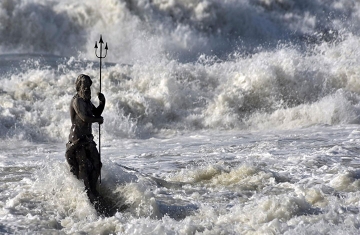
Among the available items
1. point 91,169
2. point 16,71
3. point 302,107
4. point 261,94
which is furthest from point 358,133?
point 16,71

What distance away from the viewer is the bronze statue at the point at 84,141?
753 centimetres

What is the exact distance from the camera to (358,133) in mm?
13203

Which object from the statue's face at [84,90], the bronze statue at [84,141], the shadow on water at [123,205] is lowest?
the shadow on water at [123,205]


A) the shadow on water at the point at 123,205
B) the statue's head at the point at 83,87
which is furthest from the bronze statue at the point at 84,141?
the shadow on water at the point at 123,205

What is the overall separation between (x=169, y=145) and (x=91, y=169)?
5.62 m

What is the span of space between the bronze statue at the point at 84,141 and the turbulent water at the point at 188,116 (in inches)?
6.0

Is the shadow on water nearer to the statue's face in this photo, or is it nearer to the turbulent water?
the turbulent water

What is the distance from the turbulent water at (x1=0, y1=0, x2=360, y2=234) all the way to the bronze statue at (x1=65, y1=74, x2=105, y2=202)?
151 mm

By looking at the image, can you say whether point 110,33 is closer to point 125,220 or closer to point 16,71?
point 16,71

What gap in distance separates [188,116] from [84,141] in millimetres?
8633

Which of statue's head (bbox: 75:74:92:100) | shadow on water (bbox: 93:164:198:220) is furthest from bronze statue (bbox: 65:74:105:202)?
shadow on water (bbox: 93:164:198:220)

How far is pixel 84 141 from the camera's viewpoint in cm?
763

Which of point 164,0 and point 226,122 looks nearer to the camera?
point 226,122

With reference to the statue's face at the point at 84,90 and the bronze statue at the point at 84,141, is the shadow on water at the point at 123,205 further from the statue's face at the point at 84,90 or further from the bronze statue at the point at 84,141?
the statue's face at the point at 84,90
